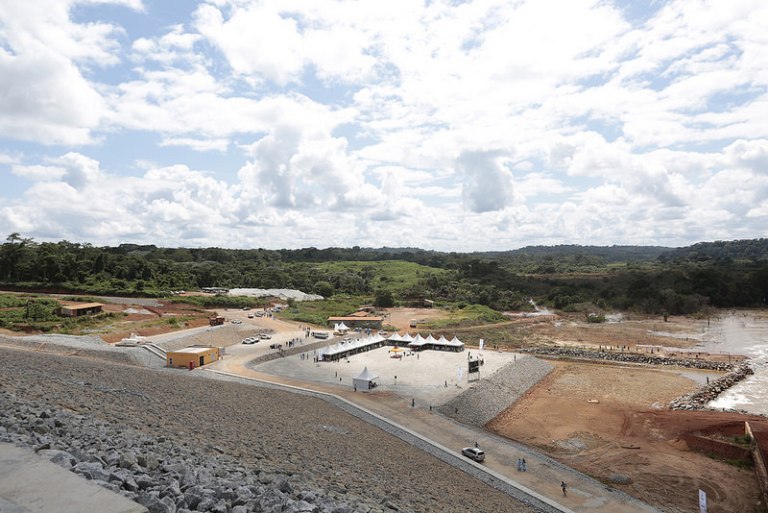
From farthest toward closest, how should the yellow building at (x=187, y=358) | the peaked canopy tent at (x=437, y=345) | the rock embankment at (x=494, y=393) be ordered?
the peaked canopy tent at (x=437, y=345), the yellow building at (x=187, y=358), the rock embankment at (x=494, y=393)

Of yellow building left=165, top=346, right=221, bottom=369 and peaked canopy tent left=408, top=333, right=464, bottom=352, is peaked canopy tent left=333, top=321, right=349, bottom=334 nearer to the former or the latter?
peaked canopy tent left=408, top=333, right=464, bottom=352

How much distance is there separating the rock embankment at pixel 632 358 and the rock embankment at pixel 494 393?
11082 mm

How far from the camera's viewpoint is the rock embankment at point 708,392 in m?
37.0

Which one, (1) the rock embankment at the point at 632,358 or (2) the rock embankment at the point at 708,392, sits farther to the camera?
(1) the rock embankment at the point at 632,358

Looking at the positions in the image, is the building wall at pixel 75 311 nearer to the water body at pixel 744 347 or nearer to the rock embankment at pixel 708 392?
the rock embankment at pixel 708 392

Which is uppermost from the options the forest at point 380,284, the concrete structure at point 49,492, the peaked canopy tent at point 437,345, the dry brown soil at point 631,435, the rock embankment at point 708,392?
the forest at point 380,284

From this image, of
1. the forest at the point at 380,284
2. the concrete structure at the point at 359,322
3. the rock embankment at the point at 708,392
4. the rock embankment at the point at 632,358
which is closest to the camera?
the rock embankment at the point at 708,392

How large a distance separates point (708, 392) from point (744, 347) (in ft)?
102

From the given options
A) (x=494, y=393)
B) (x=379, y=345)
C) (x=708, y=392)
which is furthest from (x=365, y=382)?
(x=708, y=392)

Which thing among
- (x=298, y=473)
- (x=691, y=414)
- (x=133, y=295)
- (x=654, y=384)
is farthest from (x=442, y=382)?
(x=133, y=295)

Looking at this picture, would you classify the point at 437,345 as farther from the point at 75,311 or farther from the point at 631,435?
the point at 75,311

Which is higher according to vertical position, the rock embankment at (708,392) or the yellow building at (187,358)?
the yellow building at (187,358)

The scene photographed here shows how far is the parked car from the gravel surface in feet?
6.95

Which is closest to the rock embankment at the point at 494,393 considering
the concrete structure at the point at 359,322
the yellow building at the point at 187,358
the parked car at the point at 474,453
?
the parked car at the point at 474,453
